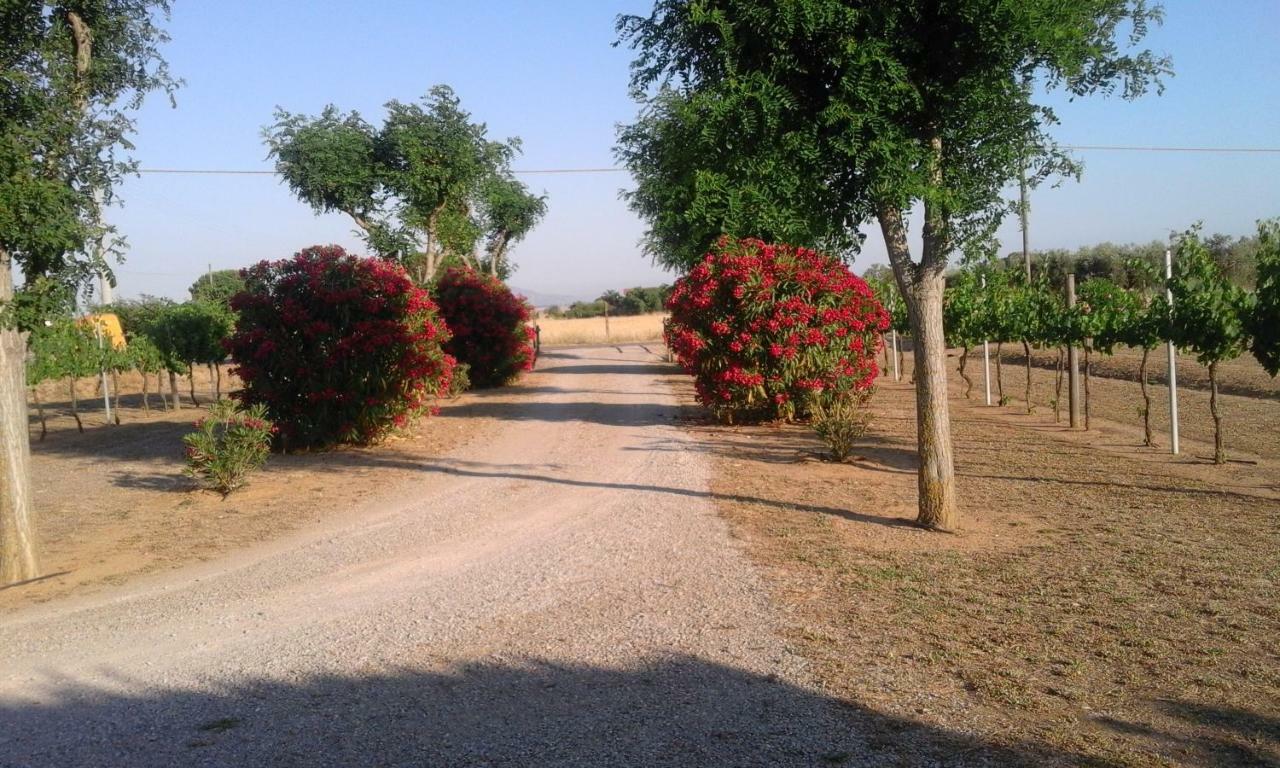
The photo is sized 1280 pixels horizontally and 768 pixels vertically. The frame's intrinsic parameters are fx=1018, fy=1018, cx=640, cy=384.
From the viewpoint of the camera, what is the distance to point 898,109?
8766 mm

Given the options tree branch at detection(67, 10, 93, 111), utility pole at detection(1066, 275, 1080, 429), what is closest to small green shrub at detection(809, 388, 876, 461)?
utility pole at detection(1066, 275, 1080, 429)

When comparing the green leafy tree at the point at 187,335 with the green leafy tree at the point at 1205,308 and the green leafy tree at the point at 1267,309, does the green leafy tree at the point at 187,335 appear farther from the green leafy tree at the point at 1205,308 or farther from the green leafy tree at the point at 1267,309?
the green leafy tree at the point at 1267,309

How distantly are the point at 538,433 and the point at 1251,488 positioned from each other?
11.2m

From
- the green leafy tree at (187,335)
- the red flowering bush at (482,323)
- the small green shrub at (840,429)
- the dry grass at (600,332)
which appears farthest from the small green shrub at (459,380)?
the dry grass at (600,332)

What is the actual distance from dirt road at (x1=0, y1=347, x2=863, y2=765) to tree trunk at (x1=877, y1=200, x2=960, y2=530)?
200 centimetres

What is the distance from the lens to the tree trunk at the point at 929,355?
9.23 meters

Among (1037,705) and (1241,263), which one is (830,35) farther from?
(1241,263)

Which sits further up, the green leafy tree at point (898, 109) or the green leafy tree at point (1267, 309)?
the green leafy tree at point (898, 109)

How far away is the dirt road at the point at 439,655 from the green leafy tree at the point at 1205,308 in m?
6.59

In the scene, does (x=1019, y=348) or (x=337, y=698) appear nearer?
(x=337, y=698)

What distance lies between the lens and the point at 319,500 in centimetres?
1273

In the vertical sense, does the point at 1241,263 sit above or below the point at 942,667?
above

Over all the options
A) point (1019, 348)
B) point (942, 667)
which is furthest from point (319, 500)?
point (1019, 348)

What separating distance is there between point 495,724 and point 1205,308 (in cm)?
1086
